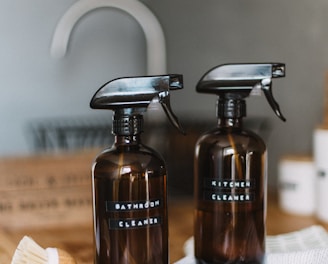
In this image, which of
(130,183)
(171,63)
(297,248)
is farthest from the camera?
(171,63)

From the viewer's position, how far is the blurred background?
0.90 metres

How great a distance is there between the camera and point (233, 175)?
1.92 feet

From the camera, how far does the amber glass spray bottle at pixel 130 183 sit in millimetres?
519

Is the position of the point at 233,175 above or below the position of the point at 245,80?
below

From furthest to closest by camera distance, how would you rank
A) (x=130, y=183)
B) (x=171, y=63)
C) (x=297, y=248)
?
(x=171, y=63) < (x=297, y=248) < (x=130, y=183)

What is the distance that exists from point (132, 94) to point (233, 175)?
15 cm

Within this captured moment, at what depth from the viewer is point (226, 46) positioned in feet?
3.31

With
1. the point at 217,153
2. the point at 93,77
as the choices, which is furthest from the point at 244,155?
the point at 93,77

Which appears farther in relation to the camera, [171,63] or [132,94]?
[171,63]

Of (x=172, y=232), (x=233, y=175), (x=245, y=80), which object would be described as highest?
(x=245, y=80)

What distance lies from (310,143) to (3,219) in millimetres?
580

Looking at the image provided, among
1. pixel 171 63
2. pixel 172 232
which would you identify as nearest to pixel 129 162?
pixel 172 232

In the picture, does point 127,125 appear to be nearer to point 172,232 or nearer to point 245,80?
point 245,80

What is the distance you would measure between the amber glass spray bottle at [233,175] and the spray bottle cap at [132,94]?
0.31ft
